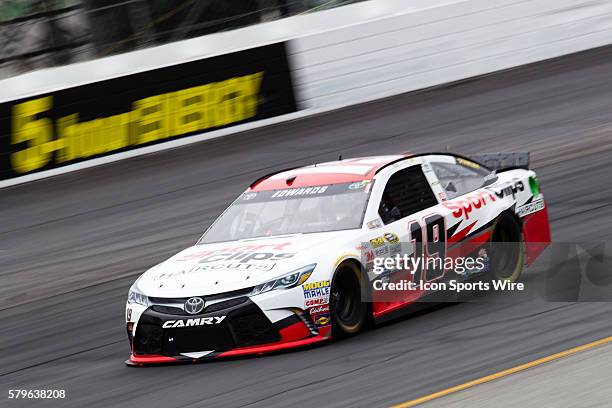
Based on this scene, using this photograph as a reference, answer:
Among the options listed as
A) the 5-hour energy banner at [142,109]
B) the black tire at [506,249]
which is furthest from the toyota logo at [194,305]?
the 5-hour energy banner at [142,109]

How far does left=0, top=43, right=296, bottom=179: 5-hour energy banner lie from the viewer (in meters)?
18.5

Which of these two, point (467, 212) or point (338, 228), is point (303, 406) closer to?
point (338, 228)

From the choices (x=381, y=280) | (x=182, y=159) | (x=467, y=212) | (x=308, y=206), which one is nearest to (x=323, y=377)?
(x=381, y=280)

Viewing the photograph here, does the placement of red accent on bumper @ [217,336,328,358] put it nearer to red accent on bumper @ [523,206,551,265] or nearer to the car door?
the car door

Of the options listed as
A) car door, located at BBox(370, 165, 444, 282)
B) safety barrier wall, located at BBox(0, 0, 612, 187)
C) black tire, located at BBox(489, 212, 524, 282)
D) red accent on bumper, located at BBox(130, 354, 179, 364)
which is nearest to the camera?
red accent on bumper, located at BBox(130, 354, 179, 364)

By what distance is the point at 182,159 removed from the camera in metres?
19.0

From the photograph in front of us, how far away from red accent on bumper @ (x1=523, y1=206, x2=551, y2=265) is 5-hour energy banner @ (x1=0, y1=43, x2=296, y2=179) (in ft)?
31.6

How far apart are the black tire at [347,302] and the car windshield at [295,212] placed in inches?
20.6

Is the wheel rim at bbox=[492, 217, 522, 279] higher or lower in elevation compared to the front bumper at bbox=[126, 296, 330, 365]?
lower

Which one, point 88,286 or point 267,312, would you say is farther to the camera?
point 88,286

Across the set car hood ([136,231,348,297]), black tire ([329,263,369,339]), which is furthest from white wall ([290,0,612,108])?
black tire ([329,263,369,339])

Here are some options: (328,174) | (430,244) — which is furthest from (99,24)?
(430,244)

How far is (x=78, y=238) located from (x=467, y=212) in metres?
6.69

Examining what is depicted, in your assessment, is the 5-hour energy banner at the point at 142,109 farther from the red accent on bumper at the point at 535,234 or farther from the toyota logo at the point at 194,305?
the toyota logo at the point at 194,305
